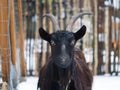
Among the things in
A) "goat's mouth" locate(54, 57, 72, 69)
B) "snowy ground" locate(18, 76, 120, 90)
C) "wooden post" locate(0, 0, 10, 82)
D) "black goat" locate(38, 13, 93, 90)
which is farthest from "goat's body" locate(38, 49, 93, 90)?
"snowy ground" locate(18, 76, 120, 90)

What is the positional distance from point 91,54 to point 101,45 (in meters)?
0.36

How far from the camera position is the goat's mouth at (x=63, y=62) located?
225 inches

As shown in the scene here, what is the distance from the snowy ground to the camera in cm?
1045

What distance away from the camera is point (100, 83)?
11359mm

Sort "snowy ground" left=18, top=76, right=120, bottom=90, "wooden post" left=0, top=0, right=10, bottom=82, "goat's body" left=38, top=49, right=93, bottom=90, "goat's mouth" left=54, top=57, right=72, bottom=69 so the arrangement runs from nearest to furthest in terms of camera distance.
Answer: "goat's mouth" left=54, top=57, right=72, bottom=69, "goat's body" left=38, top=49, right=93, bottom=90, "wooden post" left=0, top=0, right=10, bottom=82, "snowy ground" left=18, top=76, right=120, bottom=90

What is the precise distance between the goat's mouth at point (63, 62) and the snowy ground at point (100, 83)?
4.29 m

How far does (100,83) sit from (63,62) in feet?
18.9

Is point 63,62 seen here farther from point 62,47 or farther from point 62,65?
point 62,47

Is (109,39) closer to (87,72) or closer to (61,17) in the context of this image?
(61,17)

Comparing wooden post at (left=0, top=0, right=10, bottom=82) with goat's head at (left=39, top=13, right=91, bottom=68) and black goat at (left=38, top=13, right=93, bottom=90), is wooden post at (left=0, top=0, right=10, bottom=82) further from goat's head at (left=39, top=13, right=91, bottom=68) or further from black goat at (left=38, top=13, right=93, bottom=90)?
goat's head at (left=39, top=13, right=91, bottom=68)

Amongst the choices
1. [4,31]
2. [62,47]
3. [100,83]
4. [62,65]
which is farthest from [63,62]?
[100,83]

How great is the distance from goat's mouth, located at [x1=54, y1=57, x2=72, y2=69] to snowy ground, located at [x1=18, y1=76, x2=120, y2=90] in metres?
4.29

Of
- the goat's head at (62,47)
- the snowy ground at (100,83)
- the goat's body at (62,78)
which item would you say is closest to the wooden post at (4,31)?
the goat's body at (62,78)

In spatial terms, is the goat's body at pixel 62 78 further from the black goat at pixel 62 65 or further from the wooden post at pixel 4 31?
the wooden post at pixel 4 31
